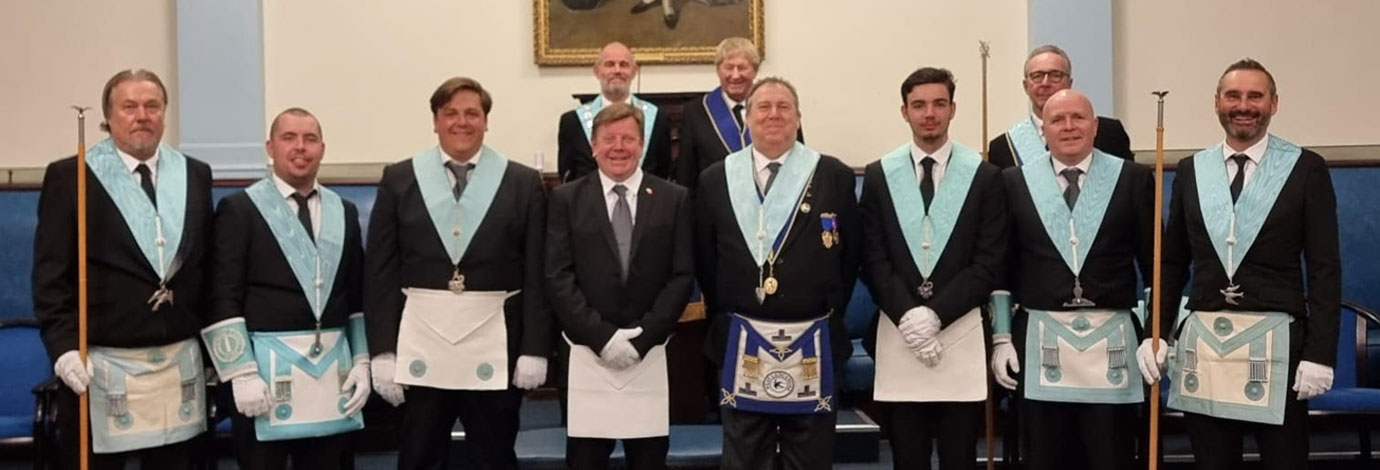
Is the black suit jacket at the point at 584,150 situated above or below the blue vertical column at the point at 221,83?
below

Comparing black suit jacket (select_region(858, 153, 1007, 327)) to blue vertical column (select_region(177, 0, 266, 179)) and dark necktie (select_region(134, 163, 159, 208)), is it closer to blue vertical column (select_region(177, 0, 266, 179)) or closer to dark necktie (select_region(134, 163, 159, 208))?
dark necktie (select_region(134, 163, 159, 208))

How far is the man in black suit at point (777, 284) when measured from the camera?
3934 mm

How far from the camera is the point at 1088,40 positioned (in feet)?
23.3

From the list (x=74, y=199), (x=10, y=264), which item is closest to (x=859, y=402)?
(x=74, y=199)

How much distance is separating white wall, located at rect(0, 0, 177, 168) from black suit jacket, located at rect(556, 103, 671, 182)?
269cm

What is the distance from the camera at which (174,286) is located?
3.92 meters

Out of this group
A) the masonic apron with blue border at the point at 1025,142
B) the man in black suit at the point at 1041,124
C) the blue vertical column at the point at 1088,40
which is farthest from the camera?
the blue vertical column at the point at 1088,40

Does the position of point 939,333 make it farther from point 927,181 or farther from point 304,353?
point 304,353

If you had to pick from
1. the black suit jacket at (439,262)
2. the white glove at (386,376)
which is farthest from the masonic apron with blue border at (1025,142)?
the white glove at (386,376)

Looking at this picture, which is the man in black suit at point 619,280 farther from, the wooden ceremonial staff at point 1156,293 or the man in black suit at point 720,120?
the wooden ceremonial staff at point 1156,293

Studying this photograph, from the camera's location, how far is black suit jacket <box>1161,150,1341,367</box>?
3787mm

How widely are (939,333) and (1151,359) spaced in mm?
630

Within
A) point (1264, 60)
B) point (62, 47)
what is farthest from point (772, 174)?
point (62, 47)

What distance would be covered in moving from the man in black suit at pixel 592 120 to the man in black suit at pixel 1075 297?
1823 mm
